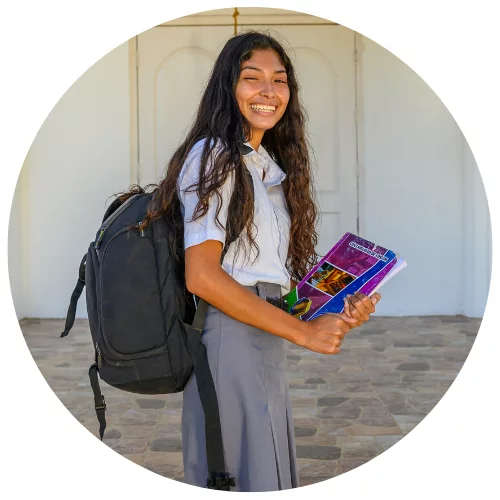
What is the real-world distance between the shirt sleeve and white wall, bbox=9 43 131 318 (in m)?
5.25

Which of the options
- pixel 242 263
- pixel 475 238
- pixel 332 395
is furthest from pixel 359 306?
pixel 475 238

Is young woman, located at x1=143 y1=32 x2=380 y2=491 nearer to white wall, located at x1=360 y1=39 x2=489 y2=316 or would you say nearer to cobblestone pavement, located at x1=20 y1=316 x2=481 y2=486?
cobblestone pavement, located at x1=20 y1=316 x2=481 y2=486

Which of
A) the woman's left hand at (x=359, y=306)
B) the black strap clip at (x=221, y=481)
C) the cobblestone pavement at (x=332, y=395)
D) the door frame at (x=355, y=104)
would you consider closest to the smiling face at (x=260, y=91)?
the woman's left hand at (x=359, y=306)

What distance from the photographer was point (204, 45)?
272 inches

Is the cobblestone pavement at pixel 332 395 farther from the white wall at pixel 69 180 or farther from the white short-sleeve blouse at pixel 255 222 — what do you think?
the white short-sleeve blouse at pixel 255 222

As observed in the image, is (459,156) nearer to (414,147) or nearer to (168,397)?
(414,147)

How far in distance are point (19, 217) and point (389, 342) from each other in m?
3.75

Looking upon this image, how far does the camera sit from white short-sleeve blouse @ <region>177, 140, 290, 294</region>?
1764mm

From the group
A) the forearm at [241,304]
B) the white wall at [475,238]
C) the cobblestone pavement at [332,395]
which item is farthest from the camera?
the white wall at [475,238]

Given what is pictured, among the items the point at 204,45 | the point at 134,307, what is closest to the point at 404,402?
the point at 134,307

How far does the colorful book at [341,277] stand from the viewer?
200 cm

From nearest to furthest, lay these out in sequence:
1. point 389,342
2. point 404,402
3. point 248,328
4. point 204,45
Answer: point 248,328 → point 404,402 → point 389,342 → point 204,45

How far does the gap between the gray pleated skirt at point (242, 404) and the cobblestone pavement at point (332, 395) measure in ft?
5.08

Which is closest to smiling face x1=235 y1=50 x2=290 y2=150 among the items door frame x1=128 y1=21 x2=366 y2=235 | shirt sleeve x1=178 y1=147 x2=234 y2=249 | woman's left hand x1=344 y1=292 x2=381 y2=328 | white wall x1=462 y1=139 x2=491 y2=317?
shirt sleeve x1=178 y1=147 x2=234 y2=249
